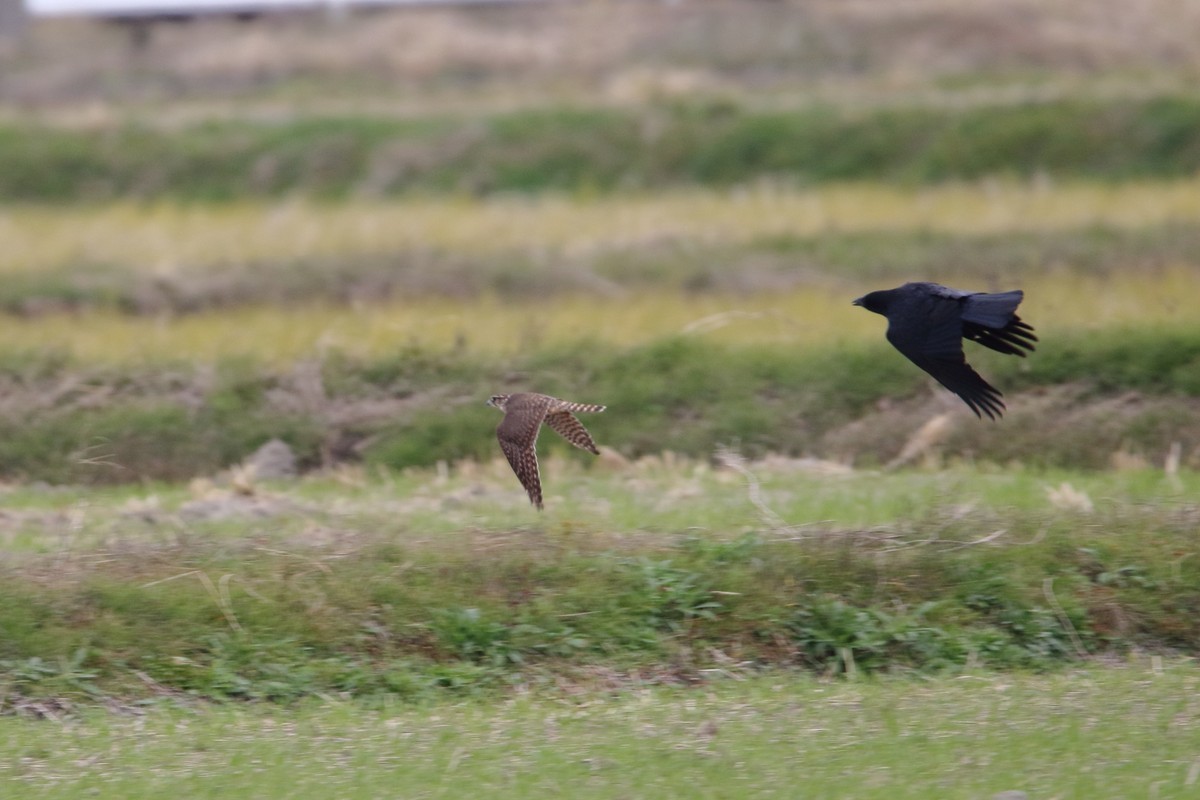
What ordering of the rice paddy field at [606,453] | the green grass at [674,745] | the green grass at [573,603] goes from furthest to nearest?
1. the green grass at [573,603]
2. the rice paddy field at [606,453]
3. the green grass at [674,745]

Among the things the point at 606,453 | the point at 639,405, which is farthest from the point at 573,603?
the point at 639,405

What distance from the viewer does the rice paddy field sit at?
581 centimetres

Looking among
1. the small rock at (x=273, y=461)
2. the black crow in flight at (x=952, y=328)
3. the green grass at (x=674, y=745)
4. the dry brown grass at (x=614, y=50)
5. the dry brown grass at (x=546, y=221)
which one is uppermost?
the dry brown grass at (x=614, y=50)

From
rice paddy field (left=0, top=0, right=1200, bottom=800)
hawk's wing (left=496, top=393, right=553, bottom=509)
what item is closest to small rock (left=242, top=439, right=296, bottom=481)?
rice paddy field (left=0, top=0, right=1200, bottom=800)

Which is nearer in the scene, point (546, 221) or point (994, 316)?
point (994, 316)

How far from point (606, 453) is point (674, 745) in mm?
4523

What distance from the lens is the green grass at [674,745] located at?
5.20 metres

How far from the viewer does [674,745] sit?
18.4 feet

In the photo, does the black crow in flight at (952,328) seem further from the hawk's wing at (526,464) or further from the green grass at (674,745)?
the hawk's wing at (526,464)

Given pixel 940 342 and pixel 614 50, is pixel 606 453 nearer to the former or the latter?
pixel 940 342

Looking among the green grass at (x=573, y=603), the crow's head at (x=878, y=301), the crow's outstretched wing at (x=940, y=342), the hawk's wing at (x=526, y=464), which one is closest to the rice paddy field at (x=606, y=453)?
the green grass at (x=573, y=603)

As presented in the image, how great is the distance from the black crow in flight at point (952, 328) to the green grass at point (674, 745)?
1.24m

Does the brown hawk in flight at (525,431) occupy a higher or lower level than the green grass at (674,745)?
higher

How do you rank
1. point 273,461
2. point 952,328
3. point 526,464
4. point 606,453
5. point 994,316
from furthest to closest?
point 273,461, point 606,453, point 526,464, point 952,328, point 994,316
